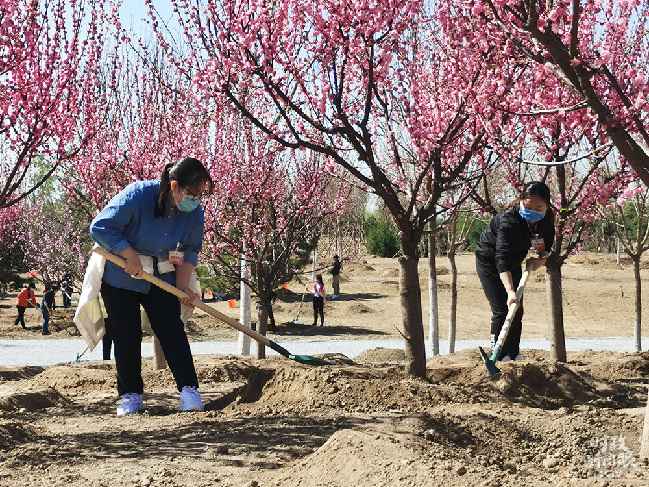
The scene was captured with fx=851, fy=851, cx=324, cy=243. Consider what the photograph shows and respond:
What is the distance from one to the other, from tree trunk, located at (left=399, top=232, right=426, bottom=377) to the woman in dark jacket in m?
0.73

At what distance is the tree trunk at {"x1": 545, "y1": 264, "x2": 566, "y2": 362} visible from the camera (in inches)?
334

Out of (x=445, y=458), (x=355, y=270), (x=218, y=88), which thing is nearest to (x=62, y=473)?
(x=445, y=458)

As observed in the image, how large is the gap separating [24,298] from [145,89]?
34.4ft

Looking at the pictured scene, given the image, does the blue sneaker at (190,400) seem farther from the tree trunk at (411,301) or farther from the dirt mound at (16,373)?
the dirt mound at (16,373)

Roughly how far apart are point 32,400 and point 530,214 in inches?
164

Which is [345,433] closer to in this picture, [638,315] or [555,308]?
[555,308]

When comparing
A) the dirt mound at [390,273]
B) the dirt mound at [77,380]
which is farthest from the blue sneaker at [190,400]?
the dirt mound at [390,273]

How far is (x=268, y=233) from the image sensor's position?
1028 centimetres

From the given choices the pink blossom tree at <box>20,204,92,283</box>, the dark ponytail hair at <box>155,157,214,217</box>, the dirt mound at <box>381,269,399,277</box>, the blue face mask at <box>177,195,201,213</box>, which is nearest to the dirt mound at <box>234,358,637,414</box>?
the blue face mask at <box>177,195,201,213</box>

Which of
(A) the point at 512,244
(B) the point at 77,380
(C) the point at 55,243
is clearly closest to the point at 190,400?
(B) the point at 77,380

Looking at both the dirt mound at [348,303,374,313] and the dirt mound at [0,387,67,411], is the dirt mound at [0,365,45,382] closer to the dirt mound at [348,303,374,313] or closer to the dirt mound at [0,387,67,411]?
the dirt mound at [0,387,67,411]

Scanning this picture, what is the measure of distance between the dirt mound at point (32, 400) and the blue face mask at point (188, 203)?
195cm

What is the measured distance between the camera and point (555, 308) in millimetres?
8555

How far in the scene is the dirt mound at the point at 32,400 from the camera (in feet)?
20.1
